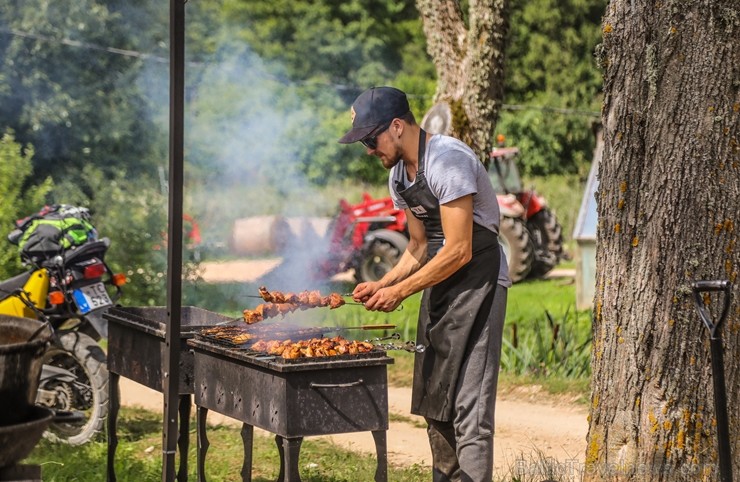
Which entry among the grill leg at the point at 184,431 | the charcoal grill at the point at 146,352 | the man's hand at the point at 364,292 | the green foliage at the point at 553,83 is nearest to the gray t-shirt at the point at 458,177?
the man's hand at the point at 364,292

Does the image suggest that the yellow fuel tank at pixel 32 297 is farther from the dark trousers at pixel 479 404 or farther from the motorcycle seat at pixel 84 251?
the dark trousers at pixel 479 404

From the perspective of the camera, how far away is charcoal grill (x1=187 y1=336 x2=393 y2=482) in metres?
4.41

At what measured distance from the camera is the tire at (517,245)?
50.7 feet

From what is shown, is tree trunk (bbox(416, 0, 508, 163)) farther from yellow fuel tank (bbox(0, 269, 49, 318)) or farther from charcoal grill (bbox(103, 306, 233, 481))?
yellow fuel tank (bbox(0, 269, 49, 318))

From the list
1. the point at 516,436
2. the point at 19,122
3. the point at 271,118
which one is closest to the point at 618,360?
the point at 516,436

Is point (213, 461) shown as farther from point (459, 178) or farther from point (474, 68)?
point (474, 68)

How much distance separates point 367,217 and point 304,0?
1463 centimetres

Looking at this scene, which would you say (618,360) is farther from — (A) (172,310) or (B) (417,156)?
(A) (172,310)

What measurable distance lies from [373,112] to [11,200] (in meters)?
6.87

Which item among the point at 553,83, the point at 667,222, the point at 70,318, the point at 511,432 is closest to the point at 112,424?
the point at 70,318

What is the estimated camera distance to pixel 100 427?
6.89 metres

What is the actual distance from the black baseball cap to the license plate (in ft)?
9.43

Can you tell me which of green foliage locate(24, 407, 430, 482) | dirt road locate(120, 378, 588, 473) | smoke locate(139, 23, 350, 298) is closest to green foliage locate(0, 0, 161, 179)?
smoke locate(139, 23, 350, 298)

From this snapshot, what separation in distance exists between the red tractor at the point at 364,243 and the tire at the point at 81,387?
8.03 metres
